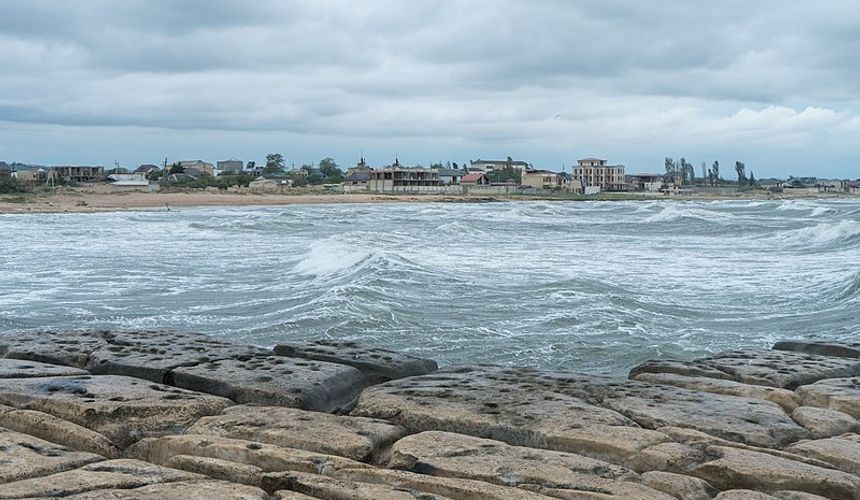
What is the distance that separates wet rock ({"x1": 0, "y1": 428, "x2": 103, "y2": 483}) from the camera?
3711 millimetres

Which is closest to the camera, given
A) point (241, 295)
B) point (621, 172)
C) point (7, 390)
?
point (7, 390)

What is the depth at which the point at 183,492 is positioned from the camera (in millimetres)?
3480

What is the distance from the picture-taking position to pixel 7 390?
5.04 metres

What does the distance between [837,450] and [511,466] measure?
1.69 m

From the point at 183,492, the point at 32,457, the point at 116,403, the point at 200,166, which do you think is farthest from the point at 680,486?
the point at 200,166

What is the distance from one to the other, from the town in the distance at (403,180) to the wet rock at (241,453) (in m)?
74.6

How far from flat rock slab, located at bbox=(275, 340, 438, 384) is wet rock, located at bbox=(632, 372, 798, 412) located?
163 centimetres

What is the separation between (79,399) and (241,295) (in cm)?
1023

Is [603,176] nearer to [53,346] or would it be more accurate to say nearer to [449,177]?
[449,177]

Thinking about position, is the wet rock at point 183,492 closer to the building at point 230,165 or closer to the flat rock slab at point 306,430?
the flat rock slab at point 306,430

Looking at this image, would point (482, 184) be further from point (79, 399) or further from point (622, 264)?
point (79, 399)

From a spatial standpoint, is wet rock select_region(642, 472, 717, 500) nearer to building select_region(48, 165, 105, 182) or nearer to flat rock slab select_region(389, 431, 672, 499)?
flat rock slab select_region(389, 431, 672, 499)

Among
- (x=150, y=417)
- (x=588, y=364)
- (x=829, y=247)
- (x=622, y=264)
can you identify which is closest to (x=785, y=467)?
(x=150, y=417)

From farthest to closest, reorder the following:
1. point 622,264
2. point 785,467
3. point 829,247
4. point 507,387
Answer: point 829,247
point 622,264
point 507,387
point 785,467
